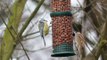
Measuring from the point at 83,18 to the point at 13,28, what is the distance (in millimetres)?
2466

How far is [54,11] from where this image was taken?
4875mm

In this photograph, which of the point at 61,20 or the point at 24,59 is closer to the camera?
the point at 61,20

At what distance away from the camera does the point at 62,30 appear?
4.79 m

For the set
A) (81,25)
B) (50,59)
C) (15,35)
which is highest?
(15,35)

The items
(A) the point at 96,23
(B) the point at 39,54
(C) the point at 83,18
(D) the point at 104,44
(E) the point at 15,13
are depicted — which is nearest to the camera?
(D) the point at 104,44

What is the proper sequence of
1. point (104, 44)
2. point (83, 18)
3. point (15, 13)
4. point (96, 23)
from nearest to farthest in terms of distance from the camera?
point (104, 44)
point (15, 13)
point (96, 23)
point (83, 18)

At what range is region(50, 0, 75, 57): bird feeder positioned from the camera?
4730mm

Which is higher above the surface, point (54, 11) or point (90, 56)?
point (54, 11)

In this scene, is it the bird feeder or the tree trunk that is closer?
the bird feeder

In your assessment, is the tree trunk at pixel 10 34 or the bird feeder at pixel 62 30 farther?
the tree trunk at pixel 10 34

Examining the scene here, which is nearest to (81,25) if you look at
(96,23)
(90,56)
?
(96,23)

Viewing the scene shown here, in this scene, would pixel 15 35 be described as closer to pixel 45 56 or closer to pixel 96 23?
pixel 96 23

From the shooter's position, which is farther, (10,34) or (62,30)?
(10,34)

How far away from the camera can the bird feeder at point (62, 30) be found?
473cm
